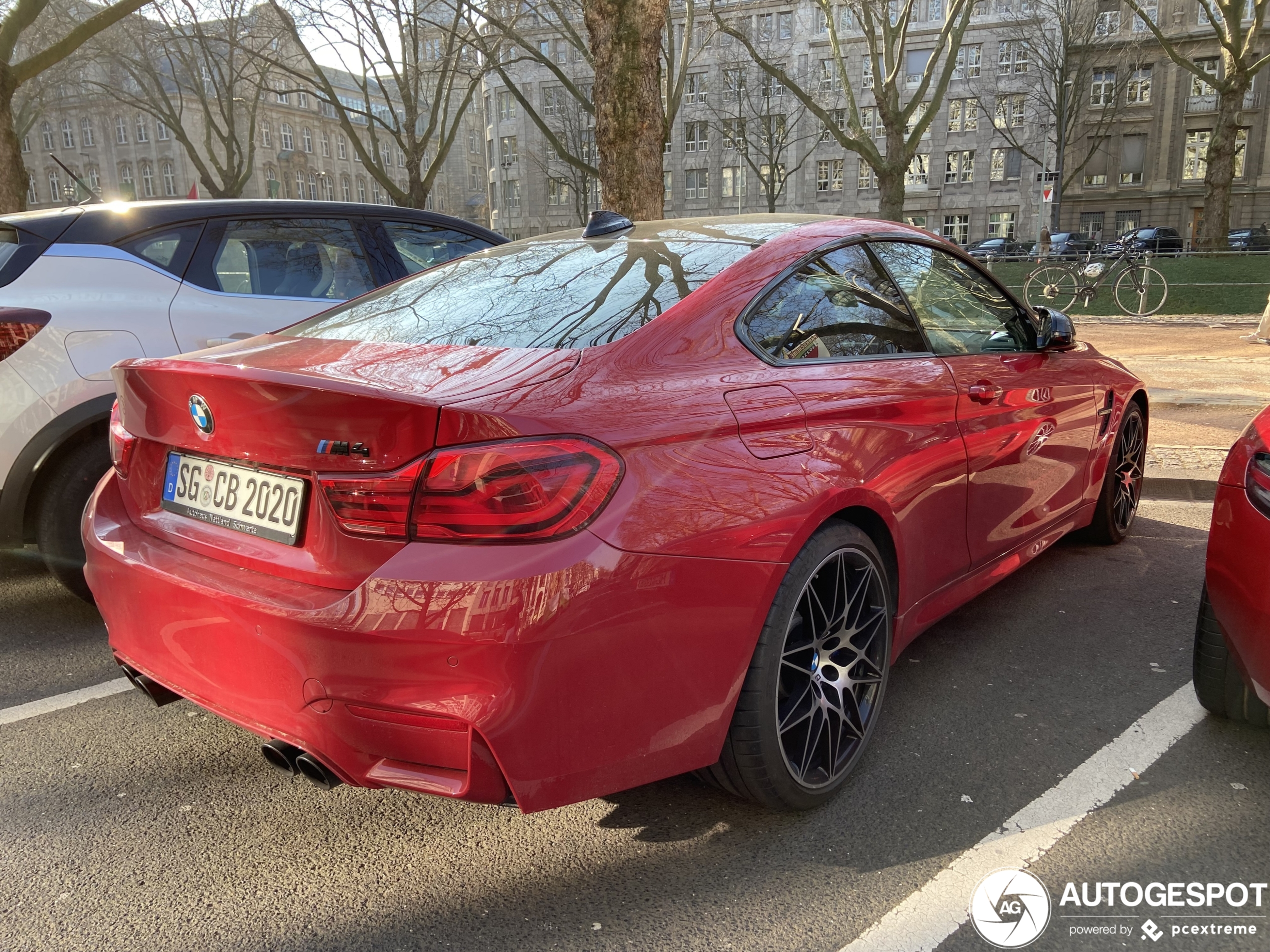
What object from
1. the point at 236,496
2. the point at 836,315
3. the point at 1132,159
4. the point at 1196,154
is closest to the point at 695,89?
the point at 1132,159

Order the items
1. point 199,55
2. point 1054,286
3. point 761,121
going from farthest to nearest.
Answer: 1. point 761,121
2. point 199,55
3. point 1054,286

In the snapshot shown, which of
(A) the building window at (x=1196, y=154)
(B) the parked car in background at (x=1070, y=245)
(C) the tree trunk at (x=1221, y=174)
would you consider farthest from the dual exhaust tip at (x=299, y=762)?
(A) the building window at (x=1196, y=154)

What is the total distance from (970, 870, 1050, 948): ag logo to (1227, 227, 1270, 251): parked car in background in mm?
44680

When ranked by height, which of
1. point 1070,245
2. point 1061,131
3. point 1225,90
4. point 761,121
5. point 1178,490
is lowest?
point 1178,490

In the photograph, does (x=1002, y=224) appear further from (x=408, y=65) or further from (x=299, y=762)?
(x=299, y=762)

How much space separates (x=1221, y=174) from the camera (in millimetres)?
26281

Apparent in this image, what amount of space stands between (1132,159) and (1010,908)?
6500 cm

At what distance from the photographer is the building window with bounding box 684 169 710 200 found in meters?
66.6

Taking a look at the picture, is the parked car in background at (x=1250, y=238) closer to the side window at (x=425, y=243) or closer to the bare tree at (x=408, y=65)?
the bare tree at (x=408, y=65)

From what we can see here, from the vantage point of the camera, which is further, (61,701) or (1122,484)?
(1122,484)

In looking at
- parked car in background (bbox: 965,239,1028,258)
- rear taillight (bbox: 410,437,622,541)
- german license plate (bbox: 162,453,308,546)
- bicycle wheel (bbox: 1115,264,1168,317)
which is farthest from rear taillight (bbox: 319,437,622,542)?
parked car in background (bbox: 965,239,1028,258)

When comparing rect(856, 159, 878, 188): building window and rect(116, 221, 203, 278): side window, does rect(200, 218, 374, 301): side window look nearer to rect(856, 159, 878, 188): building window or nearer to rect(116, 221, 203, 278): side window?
rect(116, 221, 203, 278): side window

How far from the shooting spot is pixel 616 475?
1.96 metres

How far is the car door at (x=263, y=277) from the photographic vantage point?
4.18 meters
